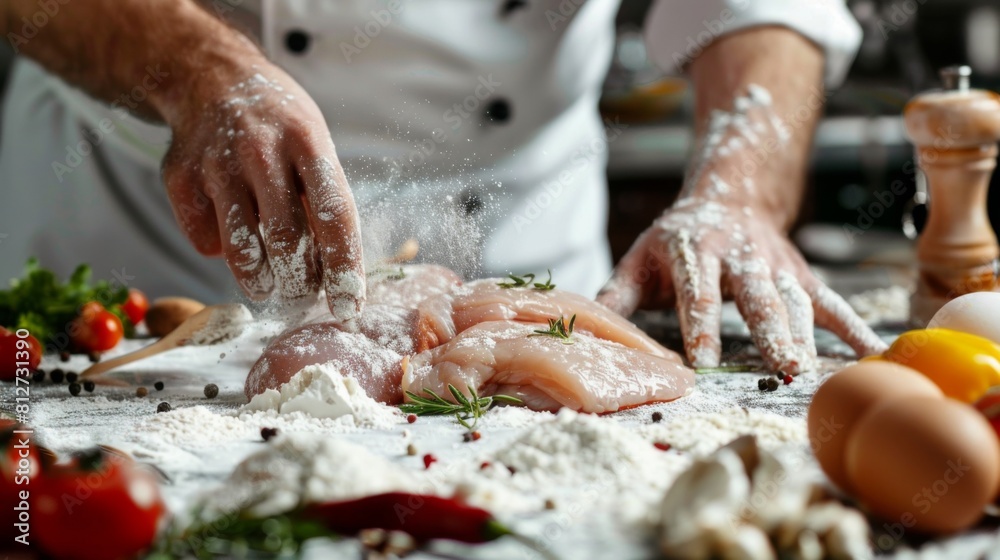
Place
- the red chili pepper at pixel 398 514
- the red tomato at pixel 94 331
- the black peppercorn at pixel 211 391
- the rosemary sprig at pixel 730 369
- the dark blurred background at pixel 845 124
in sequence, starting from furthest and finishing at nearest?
the dark blurred background at pixel 845 124, the red tomato at pixel 94 331, the rosemary sprig at pixel 730 369, the black peppercorn at pixel 211 391, the red chili pepper at pixel 398 514

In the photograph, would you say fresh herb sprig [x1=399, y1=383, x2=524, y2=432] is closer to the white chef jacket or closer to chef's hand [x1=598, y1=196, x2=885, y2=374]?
chef's hand [x1=598, y1=196, x2=885, y2=374]

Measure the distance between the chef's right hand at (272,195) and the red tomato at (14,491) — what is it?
0.72 metres

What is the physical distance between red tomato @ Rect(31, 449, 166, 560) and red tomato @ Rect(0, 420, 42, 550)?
0.16ft

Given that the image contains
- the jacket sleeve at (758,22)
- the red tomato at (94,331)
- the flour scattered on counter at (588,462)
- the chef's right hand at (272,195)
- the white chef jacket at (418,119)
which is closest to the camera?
the flour scattered on counter at (588,462)

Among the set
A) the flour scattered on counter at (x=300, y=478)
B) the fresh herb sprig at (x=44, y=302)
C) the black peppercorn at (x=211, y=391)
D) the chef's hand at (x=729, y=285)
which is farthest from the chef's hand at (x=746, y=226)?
the fresh herb sprig at (x=44, y=302)

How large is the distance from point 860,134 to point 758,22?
2963mm

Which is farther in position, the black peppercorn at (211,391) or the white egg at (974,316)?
the black peppercorn at (211,391)

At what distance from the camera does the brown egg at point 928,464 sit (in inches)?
42.6

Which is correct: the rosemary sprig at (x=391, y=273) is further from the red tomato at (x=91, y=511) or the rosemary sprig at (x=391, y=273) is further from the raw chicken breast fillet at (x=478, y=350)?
the red tomato at (x=91, y=511)

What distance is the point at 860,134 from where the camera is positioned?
5.57m

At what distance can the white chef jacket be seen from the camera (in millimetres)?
2719

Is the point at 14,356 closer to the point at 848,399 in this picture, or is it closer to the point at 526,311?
the point at 526,311

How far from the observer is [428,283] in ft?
6.55

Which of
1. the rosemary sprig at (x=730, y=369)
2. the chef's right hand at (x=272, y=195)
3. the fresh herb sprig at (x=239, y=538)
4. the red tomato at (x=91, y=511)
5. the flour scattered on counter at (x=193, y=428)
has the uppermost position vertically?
the chef's right hand at (x=272, y=195)
